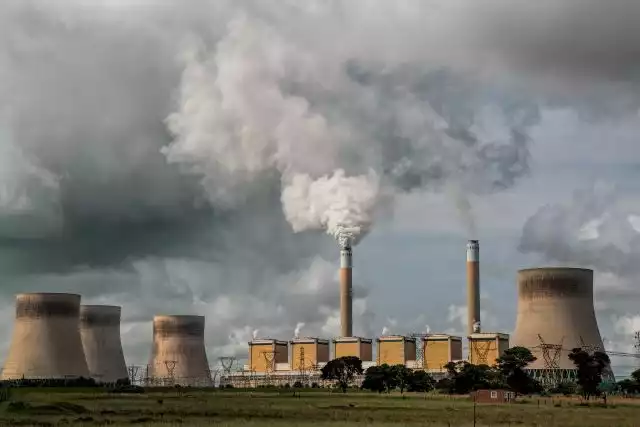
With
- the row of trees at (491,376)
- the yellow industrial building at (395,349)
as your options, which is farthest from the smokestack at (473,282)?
the row of trees at (491,376)

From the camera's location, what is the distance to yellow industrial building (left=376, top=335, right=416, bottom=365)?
116m

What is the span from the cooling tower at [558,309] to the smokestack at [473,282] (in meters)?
25.9

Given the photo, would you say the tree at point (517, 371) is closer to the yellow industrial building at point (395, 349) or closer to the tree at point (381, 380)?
the tree at point (381, 380)

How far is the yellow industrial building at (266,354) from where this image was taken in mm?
126375

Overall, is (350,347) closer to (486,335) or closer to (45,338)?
(486,335)

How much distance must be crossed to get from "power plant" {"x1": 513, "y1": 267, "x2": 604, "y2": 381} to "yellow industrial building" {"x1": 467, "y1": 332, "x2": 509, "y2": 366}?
25903mm

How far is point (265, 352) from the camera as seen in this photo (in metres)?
127

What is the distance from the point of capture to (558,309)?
8069 centimetres

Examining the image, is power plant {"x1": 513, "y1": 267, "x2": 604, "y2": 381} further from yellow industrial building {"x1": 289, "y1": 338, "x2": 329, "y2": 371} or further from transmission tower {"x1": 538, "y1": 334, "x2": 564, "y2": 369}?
yellow industrial building {"x1": 289, "y1": 338, "x2": 329, "y2": 371}

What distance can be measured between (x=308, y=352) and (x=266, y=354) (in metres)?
7.53

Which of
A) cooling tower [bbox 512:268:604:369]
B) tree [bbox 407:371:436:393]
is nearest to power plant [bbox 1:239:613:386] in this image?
cooling tower [bbox 512:268:604:369]

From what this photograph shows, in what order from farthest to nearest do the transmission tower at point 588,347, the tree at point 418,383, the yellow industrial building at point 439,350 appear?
the yellow industrial building at point 439,350
the tree at point 418,383
the transmission tower at point 588,347

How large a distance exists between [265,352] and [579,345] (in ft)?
181

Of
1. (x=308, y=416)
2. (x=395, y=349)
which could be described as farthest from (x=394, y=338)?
(x=308, y=416)
